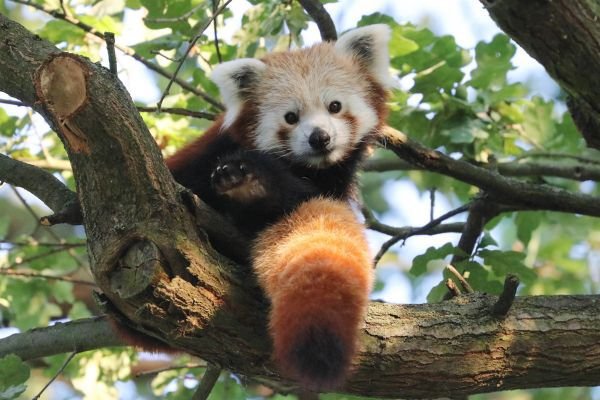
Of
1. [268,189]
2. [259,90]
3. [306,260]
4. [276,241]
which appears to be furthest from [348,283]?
[259,90]

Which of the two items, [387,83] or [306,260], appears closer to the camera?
[306,260]

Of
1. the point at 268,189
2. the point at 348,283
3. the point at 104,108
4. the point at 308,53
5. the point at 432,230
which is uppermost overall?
the point at 308,53

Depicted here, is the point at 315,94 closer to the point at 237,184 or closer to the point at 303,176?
the point at 303,176

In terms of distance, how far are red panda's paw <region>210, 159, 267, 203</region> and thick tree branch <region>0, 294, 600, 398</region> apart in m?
0.68

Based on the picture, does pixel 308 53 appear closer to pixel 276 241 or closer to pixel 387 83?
pixel 387 83

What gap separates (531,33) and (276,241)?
4.01 feet

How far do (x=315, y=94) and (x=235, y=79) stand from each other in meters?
0.44

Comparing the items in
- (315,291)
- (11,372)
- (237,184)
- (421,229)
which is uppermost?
(421,229)

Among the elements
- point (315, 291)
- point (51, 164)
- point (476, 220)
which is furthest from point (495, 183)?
point (51, 164)

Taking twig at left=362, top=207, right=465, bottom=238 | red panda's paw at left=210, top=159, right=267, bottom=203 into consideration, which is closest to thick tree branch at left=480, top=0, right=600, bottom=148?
red panda's paw at left=210, top=159, right=267, bottom=203

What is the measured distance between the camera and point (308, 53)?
13.9ft

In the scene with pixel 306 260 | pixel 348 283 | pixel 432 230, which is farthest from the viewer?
pixel 432 230

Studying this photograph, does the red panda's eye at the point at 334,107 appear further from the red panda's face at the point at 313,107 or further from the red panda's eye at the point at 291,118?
the red panda's eye at the point at 291,118

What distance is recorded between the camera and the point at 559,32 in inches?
90.1
